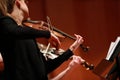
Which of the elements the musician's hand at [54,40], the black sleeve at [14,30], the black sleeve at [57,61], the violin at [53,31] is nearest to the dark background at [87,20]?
the violin at [53,31]

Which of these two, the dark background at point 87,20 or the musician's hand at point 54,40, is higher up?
the musician's hand at point 54,40

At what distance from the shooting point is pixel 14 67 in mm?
1421

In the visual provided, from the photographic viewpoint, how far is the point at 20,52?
1.43 metres

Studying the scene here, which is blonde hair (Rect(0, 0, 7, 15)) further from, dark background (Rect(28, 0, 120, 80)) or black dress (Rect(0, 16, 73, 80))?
dark background (Rect(28, 0, 120, 80))

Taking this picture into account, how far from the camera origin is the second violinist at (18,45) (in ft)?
4.24

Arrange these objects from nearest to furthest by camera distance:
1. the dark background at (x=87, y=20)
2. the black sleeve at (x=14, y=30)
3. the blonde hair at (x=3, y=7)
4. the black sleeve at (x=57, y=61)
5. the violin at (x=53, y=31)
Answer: the black sleeve at (x=14, y=30), the blonde hair at (x=3, y=7), the black sleeve at (x=57, y=61), the violin at (x=53, y=31), the dark background at (x=87, y=20)

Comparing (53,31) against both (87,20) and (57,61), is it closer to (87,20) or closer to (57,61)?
(57,61)

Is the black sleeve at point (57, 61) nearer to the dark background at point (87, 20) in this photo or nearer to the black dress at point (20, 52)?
the black dress at point (20, 52)

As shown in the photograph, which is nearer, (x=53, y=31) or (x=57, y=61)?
(x=57, y=61)

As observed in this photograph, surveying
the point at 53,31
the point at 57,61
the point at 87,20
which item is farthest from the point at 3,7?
the point at 87,20

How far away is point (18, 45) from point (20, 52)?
4 centimetres

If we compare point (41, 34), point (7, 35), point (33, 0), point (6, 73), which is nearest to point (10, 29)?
point (7, 35)

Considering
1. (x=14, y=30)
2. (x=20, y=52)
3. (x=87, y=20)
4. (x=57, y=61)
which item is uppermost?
(x=14, y=30)

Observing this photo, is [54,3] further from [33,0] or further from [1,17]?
[1,17]
